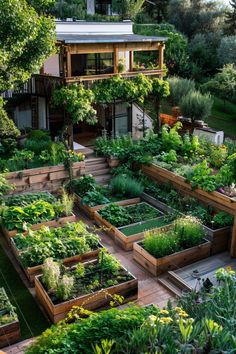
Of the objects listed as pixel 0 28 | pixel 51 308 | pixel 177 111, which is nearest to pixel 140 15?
pixel 177 111

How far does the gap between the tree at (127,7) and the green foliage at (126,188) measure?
24651 millimetres

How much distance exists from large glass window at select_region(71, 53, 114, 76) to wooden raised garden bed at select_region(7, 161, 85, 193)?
577 cm

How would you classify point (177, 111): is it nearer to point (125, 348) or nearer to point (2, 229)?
point (2, 229)

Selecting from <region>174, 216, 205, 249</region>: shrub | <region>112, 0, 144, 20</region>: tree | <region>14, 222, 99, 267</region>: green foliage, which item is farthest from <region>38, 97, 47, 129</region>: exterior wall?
<region>112, 0, 144, 20</region>: tree

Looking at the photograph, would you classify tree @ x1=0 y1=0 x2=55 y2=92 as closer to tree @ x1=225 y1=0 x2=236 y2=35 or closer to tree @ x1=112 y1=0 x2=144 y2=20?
tree @ x1=225 y1=0 x2=236 y2=35

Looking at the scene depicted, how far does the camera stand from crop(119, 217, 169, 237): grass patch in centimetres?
1042

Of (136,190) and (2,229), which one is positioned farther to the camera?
(136,190)

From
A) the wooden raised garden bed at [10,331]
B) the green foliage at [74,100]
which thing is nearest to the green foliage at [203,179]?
the green foliage at [74,100]

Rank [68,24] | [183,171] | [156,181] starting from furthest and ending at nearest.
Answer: [68,24] < [156,181] < [183,171]

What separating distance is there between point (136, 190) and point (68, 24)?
29.0ft

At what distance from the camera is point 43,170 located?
12703 millimetres

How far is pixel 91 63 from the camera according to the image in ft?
57.2

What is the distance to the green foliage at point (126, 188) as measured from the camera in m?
12.4

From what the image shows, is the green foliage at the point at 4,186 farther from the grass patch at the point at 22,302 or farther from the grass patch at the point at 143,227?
the grass patch at the point at 143,227
